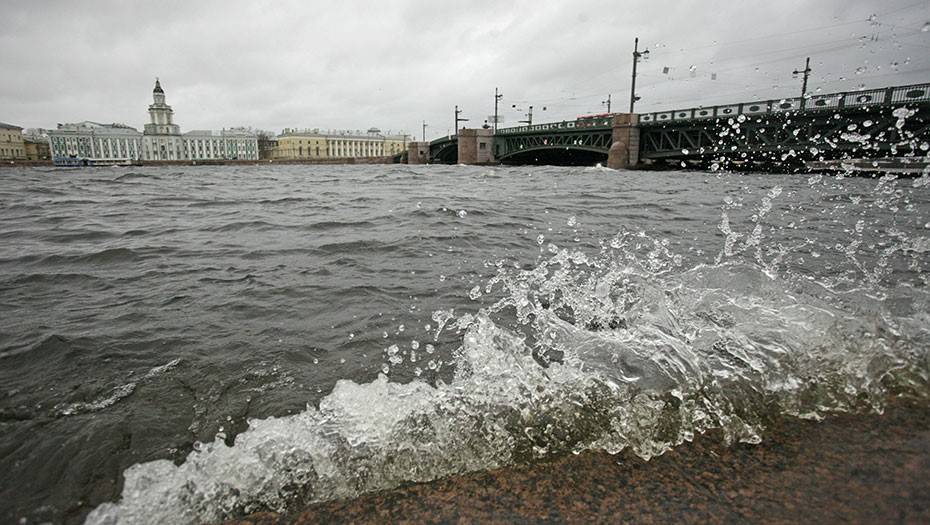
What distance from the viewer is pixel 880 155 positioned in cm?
2552

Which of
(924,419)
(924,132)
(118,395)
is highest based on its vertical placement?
(924,132)

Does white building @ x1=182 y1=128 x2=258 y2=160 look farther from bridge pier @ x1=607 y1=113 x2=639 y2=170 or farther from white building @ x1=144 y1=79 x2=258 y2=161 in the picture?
bridge pier @ x1=607 y1=113 x2=639 y2=170

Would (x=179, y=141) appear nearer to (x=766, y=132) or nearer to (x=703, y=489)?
(x=766, y=132)

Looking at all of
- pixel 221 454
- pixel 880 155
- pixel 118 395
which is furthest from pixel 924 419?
pixel 880 155

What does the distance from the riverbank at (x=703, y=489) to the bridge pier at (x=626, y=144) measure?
34.8 meters

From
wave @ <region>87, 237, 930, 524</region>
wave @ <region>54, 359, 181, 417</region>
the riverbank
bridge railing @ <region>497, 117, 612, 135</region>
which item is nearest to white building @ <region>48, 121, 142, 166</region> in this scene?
bridge railing @ <region>497, 117, 612, 135</region>

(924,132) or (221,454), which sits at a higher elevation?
(924,132)

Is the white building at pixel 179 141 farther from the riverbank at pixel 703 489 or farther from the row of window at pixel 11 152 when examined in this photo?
the riverbank at pixel 703 489

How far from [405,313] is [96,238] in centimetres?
577

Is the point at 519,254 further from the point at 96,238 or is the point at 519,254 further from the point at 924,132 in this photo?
the point at 924,132

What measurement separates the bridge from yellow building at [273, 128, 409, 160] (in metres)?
85.7

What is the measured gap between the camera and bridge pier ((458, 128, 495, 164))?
188ft

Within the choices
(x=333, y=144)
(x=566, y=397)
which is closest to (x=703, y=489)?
(x=566, y=397)

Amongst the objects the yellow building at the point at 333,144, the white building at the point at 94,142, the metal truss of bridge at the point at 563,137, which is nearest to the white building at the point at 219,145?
the yellow building at the point at 333,144
